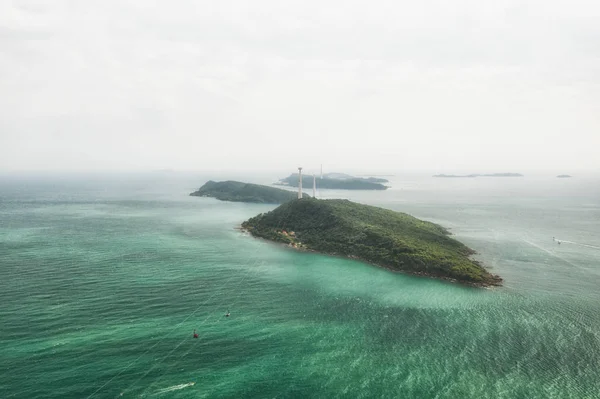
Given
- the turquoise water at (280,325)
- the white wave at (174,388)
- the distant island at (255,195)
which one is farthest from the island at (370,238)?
the distant island at (255,195)

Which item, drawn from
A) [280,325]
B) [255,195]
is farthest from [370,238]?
[255,195]

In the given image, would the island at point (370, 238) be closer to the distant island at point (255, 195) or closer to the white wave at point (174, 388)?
the white wave at point (174, 388)

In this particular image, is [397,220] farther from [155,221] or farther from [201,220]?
[155,221]

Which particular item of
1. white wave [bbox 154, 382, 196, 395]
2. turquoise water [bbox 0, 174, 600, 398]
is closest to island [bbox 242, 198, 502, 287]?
turquoise water [bbox 0, 174, 600, 398]

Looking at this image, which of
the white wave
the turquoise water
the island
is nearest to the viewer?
the white wave

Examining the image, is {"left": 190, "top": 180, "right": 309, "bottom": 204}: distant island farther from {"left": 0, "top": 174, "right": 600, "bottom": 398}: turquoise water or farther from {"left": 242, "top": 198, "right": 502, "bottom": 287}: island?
{"left": 0, "top": 174, "right": 600, "bottom": 398}: turquoise water
